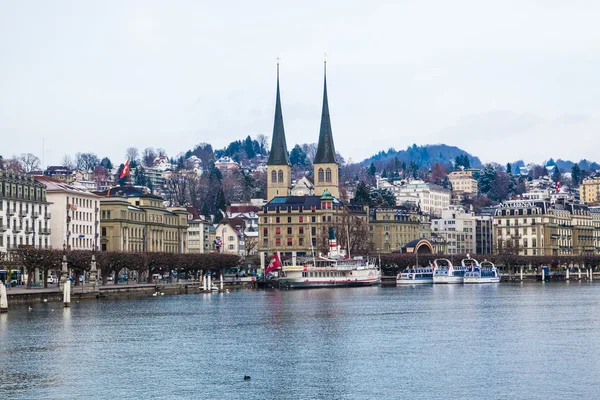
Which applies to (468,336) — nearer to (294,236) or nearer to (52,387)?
(52,387)

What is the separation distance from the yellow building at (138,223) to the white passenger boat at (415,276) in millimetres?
31934

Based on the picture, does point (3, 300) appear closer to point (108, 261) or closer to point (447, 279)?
point (108, 261)

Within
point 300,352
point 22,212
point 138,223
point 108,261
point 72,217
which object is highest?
point 138,223

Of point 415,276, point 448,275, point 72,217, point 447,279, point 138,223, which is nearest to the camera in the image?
point 72,217

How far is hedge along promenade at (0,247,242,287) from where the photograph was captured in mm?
107312

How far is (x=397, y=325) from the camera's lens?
75.9 metres

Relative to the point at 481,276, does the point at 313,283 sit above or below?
below

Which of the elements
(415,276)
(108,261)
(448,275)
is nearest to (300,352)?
(108,261)

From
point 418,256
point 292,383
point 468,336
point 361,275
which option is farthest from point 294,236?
point 292,383

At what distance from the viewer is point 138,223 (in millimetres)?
158375

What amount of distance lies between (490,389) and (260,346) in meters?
18.4

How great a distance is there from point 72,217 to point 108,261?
20034 mm

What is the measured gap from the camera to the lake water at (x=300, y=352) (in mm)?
48250

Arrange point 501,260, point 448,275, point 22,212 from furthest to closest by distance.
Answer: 1. point 501,260
2. point 448,275
3. point 22,212
